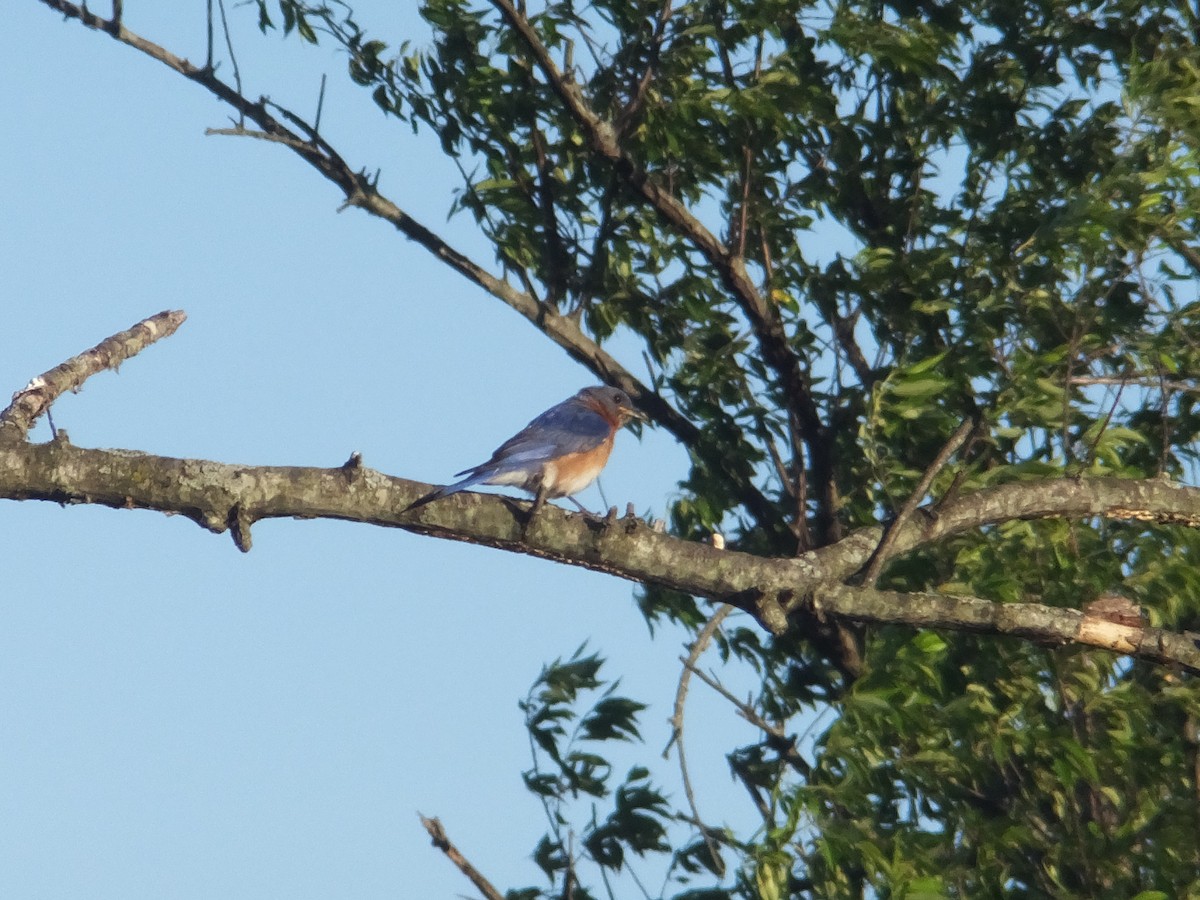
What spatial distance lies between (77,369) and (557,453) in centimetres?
310

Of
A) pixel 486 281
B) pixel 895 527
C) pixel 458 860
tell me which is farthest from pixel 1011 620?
pixel 486 281

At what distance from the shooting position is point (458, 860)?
5922 millimetres

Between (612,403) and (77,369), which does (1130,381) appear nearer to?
(612,403)

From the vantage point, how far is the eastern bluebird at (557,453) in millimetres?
Result: 7062

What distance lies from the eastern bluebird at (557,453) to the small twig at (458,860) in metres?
1.55

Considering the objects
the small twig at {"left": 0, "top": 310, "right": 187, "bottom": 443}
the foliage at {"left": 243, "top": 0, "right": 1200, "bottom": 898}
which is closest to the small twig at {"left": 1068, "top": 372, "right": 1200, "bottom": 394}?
the foliage at {"left": 243, "top": 0, "right": 1200, "bottom": 898}

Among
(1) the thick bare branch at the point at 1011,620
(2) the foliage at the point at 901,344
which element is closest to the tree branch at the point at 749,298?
(2) the foliage at the point at 901,344

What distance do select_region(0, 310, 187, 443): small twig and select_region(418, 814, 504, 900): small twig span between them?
2.24 meters

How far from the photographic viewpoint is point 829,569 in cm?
567

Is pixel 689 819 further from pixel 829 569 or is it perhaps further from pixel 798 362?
pixel 798 362

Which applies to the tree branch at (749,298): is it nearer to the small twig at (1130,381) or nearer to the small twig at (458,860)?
the small twig at (1130,381)

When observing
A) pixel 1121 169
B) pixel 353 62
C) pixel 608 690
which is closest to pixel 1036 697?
pixel 608 690

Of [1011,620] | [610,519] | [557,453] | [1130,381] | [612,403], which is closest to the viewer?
[610,519]

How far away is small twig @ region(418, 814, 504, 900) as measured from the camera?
5.86m
